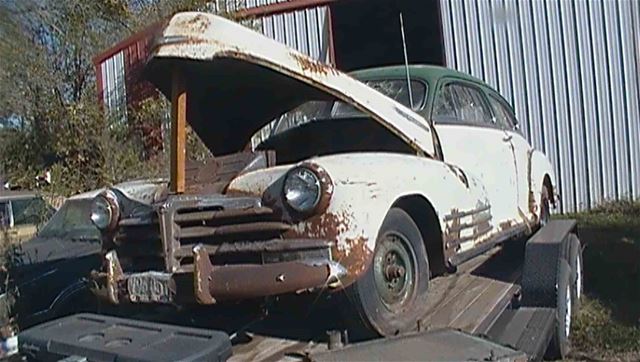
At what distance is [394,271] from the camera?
3.57 metres

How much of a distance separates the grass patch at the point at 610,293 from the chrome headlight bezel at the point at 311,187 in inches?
123

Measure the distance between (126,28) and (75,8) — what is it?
1173mm

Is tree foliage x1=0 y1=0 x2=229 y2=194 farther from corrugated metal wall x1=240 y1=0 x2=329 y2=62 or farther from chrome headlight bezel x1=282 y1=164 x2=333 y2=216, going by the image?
chrome headlight bezel x1=282 y1=164 x2=333 y2=216

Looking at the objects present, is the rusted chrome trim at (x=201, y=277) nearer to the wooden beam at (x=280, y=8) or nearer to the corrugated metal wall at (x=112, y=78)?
the wooden beam at (x=280, y=8)

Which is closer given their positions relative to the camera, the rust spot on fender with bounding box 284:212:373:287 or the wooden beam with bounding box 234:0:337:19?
the rust spot on fender with bounding box 284:212:373:287

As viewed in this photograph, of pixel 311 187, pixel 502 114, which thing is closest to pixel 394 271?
pixel 311 187

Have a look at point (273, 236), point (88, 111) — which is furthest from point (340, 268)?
point (88, 111)

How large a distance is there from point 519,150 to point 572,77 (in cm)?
597

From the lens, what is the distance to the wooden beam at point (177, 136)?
11.9 ft

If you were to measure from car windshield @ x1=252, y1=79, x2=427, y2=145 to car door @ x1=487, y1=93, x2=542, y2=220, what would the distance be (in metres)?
1.46

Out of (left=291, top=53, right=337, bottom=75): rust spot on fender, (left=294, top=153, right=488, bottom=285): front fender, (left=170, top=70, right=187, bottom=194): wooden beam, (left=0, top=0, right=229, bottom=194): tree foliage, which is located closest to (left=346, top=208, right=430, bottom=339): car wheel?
(left=294, top=153, right=488, bottom=285): front fender

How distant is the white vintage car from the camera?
3.21 meters

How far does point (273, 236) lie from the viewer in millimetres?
3283

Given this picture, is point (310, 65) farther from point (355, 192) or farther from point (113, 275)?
point (113, 275)
